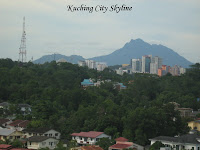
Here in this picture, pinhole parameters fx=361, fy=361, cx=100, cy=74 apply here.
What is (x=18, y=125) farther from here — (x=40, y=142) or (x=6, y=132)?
(x=40, y=142)

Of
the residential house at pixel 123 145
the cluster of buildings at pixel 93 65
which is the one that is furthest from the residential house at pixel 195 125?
the cluster of buildings at pixel 93 65

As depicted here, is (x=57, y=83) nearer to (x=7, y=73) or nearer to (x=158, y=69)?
(x=7, y=73)

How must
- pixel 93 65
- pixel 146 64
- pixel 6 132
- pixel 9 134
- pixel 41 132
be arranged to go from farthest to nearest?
pixel 93 65
pixel 146 64
pixel 6 132
pixel 41 132
pixel 9 134

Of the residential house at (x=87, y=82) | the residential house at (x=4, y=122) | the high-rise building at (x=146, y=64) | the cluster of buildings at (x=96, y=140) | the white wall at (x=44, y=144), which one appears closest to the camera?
the cluster of buildings at (x=96, y=140)

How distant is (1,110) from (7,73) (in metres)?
11.3

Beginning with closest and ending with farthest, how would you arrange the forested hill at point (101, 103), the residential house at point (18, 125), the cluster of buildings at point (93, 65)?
the forested hill at point (101, 103)
the residential house at point (18, 125)
the cluster of buildings at point (93, 65)

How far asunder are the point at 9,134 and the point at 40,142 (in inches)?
108

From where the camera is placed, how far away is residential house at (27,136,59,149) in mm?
Result: 19516

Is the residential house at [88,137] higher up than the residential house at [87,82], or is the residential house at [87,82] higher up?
the residential house at [87,82]

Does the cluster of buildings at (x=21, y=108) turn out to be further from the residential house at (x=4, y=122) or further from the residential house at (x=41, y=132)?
the residential house at (x=41, y=132)

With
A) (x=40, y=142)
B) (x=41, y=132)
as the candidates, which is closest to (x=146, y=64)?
(x=41, y=132)

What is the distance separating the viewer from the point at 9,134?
2131cm

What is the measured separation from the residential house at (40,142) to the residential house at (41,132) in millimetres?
1330

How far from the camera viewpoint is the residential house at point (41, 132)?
2146 cm
